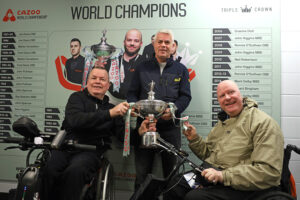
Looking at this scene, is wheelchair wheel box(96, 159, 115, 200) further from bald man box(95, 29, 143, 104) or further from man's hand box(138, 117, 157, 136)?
bald man box(95, 29, 143, 104)

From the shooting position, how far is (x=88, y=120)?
219 centimetres

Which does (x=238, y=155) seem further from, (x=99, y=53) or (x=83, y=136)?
(x=99, y=53)

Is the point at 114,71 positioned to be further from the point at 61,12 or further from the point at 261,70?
the point at 261,70

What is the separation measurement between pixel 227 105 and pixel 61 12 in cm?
239

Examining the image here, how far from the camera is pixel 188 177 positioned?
1944 millimetres

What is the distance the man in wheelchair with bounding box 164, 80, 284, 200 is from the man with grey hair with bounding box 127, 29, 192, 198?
38cm

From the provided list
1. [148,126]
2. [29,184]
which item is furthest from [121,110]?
[29,184]

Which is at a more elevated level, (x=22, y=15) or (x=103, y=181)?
(x=22, y=15)

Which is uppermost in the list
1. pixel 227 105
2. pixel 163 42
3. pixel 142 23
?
pixel 142 23

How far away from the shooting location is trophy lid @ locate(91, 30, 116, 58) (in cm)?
305

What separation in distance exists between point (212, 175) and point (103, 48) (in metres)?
2.06

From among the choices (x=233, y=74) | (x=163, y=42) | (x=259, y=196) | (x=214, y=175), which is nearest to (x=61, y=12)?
(x=163, y=42)

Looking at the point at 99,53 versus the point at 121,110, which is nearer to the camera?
the point at 121,110

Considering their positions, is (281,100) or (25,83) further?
(25,83)
